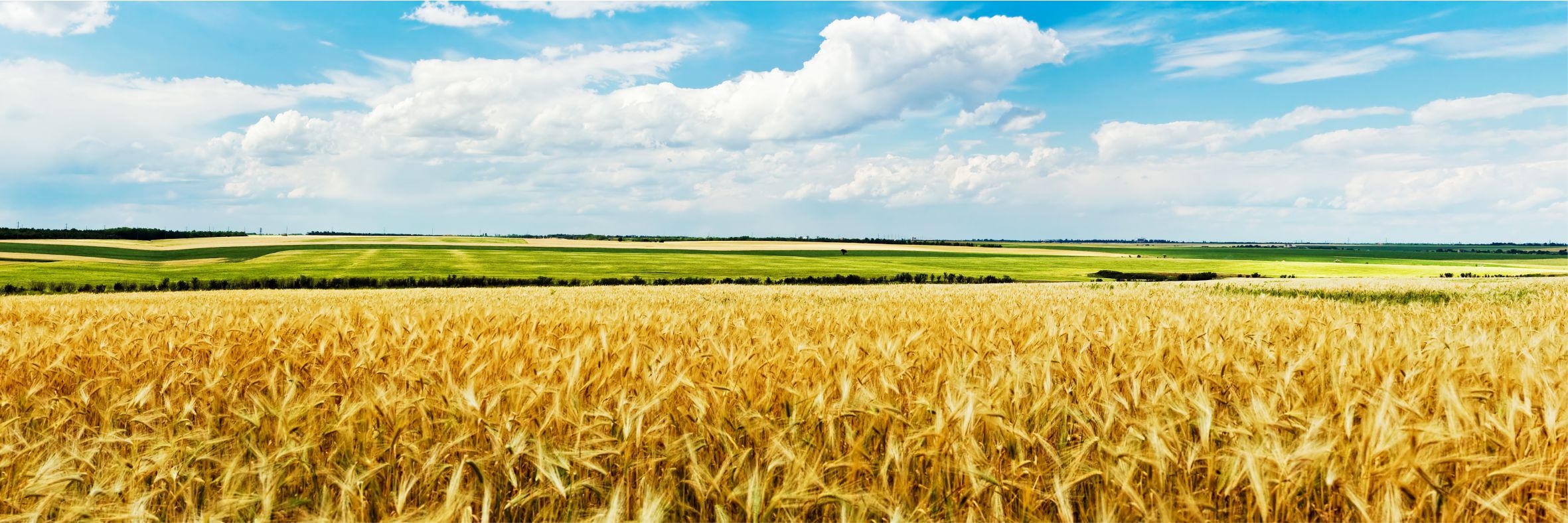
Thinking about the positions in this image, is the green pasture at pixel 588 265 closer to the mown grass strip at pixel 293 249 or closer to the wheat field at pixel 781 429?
the mown grass strip at pixel 293 249

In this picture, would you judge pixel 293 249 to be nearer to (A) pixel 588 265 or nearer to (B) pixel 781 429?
(A) pixel 588 265

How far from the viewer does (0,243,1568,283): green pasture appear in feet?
176

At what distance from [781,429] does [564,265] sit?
66.5 m

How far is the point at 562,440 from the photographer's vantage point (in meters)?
2.65

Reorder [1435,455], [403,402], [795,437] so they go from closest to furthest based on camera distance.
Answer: [1435,455] < [795,437] < [403,402]

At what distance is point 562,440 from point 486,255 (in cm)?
8361

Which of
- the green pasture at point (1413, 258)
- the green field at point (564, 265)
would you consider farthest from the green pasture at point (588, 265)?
the green pasture at point (1413, 258)

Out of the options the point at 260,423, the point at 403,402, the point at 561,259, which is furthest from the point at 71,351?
the point at 561,259

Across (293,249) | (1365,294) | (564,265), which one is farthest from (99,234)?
(1365,294)

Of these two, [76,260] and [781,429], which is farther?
[76,260]

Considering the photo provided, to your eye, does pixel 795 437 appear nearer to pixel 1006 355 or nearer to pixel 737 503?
pixel 737 503

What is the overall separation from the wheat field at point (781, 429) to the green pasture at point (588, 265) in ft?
154

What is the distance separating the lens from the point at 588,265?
68625mm

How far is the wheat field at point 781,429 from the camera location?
6.69 ft
